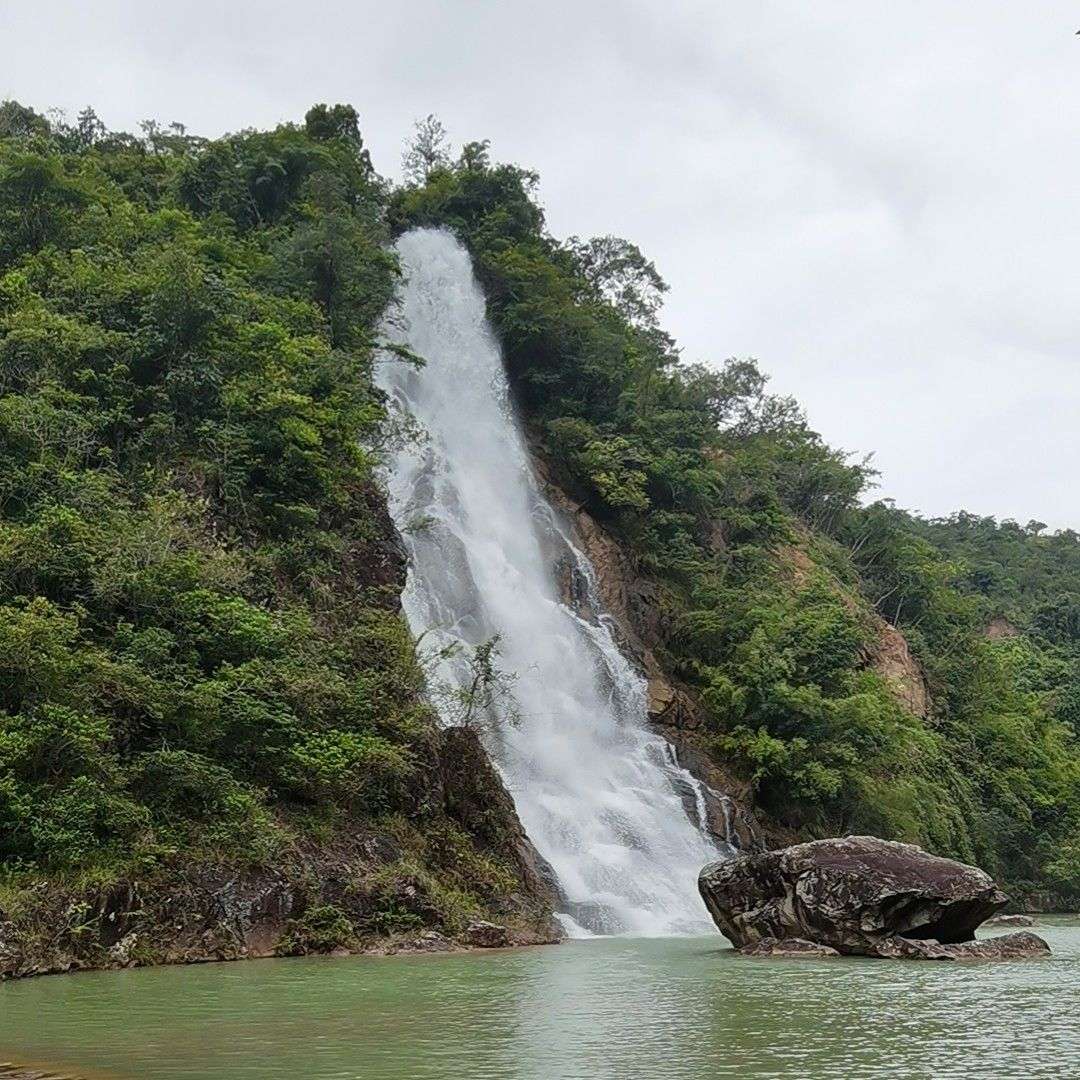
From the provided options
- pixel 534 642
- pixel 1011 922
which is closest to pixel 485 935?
pixel 534 642

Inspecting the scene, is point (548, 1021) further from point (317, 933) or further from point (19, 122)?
point (19, 122)

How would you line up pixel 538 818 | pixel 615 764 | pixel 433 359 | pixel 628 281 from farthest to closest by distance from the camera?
pixel 628 281 → pixel 433 359 → pixel 615 764 → pixel 538 818

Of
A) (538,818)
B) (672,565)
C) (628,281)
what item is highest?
(628,281)

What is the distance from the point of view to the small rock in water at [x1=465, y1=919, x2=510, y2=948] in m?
16.6

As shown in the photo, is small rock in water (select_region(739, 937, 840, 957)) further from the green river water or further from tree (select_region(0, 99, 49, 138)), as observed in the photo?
tree (select_region(0, 99, 49, 138))

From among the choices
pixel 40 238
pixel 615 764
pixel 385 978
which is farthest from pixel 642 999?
pixel 40 238

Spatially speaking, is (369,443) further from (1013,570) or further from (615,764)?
(1013,570)

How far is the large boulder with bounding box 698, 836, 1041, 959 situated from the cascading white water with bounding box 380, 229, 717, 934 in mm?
5478

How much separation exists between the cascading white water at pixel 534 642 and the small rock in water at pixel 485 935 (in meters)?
3.63

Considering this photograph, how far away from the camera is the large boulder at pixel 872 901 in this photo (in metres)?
15.0

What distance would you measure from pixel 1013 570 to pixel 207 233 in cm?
5383

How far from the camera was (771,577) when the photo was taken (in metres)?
35.4

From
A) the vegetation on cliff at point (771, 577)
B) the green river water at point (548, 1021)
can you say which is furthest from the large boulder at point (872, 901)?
the vegetation on cliff at point (771, 577)

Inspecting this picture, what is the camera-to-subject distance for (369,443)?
2781cm
